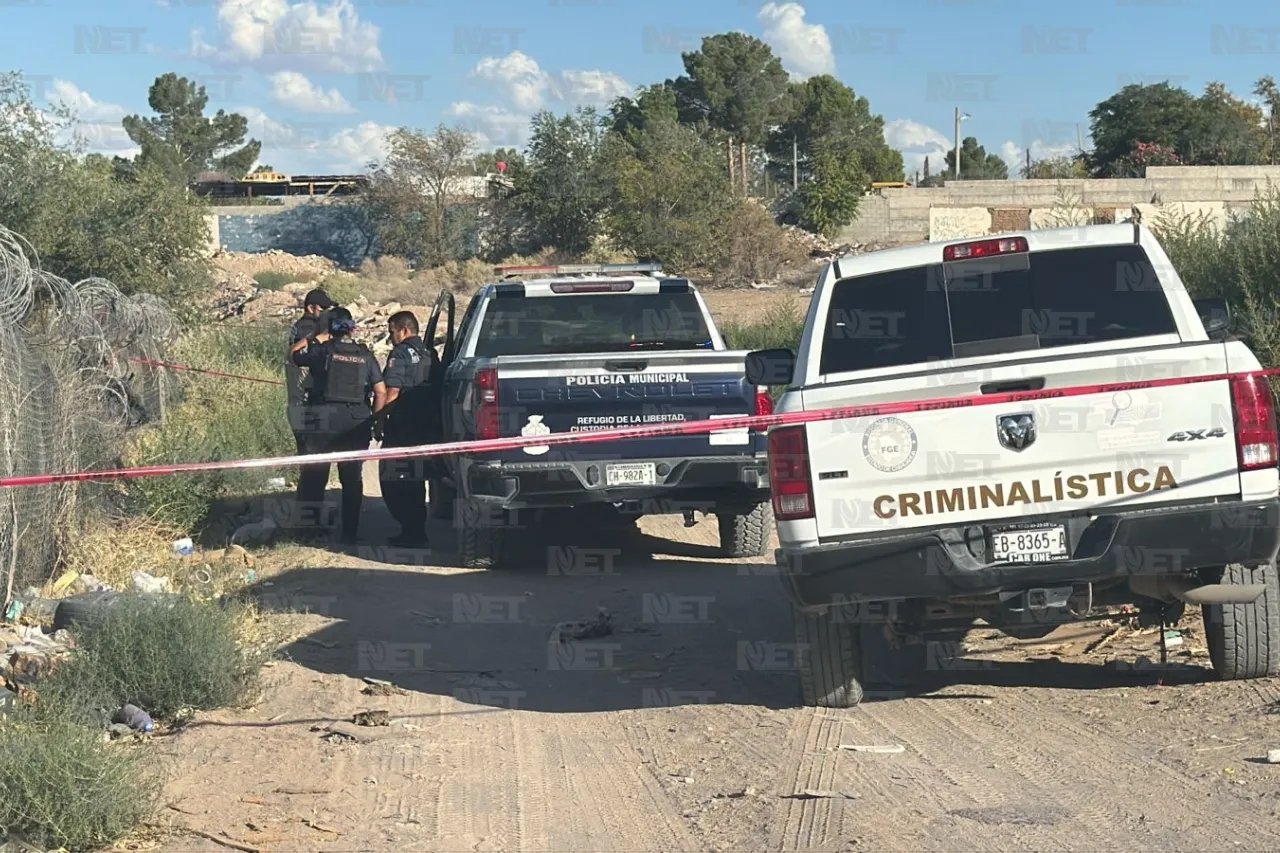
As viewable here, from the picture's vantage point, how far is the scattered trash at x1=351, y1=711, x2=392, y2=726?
6.98 meters

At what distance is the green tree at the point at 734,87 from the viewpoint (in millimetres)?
76125

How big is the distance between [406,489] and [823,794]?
21.6 ft

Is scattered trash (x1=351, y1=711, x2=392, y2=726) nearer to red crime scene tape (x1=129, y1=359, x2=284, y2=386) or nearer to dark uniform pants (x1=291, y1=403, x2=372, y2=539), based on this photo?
dark uniform pants (x1=291, y1=403, x2=372, y2=539)

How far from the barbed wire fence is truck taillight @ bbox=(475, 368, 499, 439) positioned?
2805mm

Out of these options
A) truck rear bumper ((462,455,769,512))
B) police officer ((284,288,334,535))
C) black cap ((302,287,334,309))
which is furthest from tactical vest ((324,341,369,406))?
truck rear bumper ((462,455,769,512))

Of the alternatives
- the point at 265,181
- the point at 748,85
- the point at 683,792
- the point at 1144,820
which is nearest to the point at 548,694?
the point at 683,792

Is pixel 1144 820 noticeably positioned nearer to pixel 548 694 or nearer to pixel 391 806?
pixel 391 806

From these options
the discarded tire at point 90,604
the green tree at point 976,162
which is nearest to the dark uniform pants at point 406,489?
the discarded tire at point 90,604

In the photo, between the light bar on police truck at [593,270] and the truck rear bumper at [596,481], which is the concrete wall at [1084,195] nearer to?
the light bar on police truck at [593,270]

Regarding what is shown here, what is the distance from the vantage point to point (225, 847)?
5.25 metres

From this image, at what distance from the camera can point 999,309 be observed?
671 centimetres

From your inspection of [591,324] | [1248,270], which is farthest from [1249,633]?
[1248,270]

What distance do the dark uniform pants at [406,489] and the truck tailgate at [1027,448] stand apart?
586 centimetres

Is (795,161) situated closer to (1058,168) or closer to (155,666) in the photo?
(1058,168)
